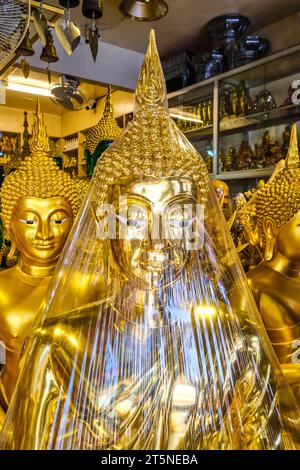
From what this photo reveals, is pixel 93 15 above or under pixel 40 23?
above

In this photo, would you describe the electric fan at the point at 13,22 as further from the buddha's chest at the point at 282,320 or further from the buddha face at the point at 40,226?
the buddha's chest at the point at 282,320

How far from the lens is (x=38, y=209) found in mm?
1115

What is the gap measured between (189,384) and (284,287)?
567 millimetres

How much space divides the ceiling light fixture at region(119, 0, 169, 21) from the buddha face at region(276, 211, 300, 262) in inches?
75.6

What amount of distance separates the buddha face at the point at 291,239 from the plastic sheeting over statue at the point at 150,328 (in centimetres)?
38

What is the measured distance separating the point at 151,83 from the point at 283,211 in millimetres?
591

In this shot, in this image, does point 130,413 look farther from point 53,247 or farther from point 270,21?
point 270,21

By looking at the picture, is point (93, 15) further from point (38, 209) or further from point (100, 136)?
point (38, 209)

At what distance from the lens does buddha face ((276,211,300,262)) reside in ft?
4.14

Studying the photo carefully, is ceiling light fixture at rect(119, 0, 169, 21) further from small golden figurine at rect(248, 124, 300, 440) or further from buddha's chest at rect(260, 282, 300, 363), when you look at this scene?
buddha's chest at rect(260, 282, 300, 363)

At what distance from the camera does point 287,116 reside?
11.0 ft

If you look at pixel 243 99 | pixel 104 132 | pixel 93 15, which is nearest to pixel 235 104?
pixel 243 99

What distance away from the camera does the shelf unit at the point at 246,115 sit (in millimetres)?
3278
